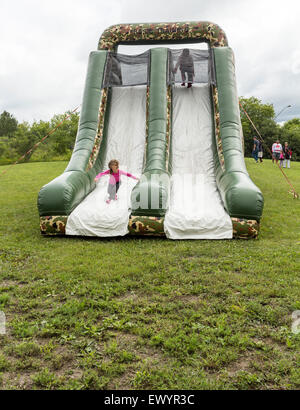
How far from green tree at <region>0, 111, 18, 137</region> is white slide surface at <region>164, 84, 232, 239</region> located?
39.2 m

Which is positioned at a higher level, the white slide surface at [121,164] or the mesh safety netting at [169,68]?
the mesh safety netting at [169,68]

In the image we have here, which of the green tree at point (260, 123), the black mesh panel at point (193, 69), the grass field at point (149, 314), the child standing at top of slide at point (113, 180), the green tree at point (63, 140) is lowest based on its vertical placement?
the grass field at point (149, 314)

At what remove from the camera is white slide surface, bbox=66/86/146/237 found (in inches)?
189

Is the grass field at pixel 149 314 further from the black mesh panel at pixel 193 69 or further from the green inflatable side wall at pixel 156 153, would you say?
the black mesh panel at pixel 193 69

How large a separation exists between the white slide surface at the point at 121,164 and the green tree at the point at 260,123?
25505 mm

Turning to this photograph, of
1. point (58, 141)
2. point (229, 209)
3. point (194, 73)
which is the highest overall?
point (58, 141)

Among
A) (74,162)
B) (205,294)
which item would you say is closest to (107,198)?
(74,162)

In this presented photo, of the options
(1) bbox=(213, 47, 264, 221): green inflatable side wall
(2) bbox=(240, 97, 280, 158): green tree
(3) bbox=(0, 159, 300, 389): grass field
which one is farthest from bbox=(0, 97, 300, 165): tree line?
(3) bbox=(0, 159, 300, 389): grass field

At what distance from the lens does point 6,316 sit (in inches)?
106

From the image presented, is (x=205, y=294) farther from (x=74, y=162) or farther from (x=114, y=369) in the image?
(x=74, y=162)

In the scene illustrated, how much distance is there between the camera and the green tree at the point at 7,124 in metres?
41.8

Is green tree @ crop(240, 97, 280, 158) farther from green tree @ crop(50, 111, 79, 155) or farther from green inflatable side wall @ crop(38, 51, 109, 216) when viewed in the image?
green inflatable side wall @ crop(38, 51, 109, 216)

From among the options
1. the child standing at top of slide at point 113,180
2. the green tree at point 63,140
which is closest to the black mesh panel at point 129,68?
the child standing at top of slide at point 113,180
